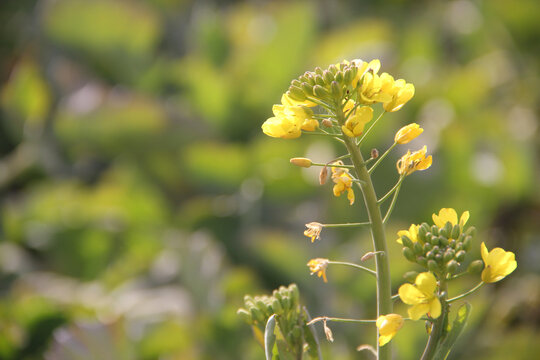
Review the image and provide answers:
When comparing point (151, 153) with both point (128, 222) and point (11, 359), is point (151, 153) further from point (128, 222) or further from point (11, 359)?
point (11, 359)

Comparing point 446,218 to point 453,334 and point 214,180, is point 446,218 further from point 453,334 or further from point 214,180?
point 214,180

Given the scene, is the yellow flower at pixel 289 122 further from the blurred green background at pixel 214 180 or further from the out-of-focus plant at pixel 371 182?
the blurred green background at pixel 214 180

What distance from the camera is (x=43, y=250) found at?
3.57ft

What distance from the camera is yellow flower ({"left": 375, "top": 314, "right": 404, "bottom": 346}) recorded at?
258 millimetres

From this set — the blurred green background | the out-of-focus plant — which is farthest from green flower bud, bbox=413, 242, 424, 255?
the blurred green background

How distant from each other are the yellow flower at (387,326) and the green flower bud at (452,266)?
4cm

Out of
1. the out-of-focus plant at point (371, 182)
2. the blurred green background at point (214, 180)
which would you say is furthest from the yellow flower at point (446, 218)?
the blurred green background at point (214, 180)

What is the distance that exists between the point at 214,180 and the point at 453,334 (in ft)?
2.68

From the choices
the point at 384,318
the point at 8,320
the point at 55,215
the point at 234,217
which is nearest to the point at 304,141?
the point at 234,217

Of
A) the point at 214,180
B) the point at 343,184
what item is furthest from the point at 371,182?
the point at 214,180

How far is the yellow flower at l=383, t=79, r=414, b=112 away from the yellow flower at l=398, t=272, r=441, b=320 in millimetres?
74

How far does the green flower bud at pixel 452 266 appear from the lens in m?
0.28

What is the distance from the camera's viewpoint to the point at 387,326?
0.85 ft

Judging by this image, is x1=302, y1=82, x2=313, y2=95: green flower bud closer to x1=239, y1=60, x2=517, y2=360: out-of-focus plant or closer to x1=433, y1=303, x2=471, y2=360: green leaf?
x1=239, y1=60, x2=517, y2=360: out-of-focus plant
